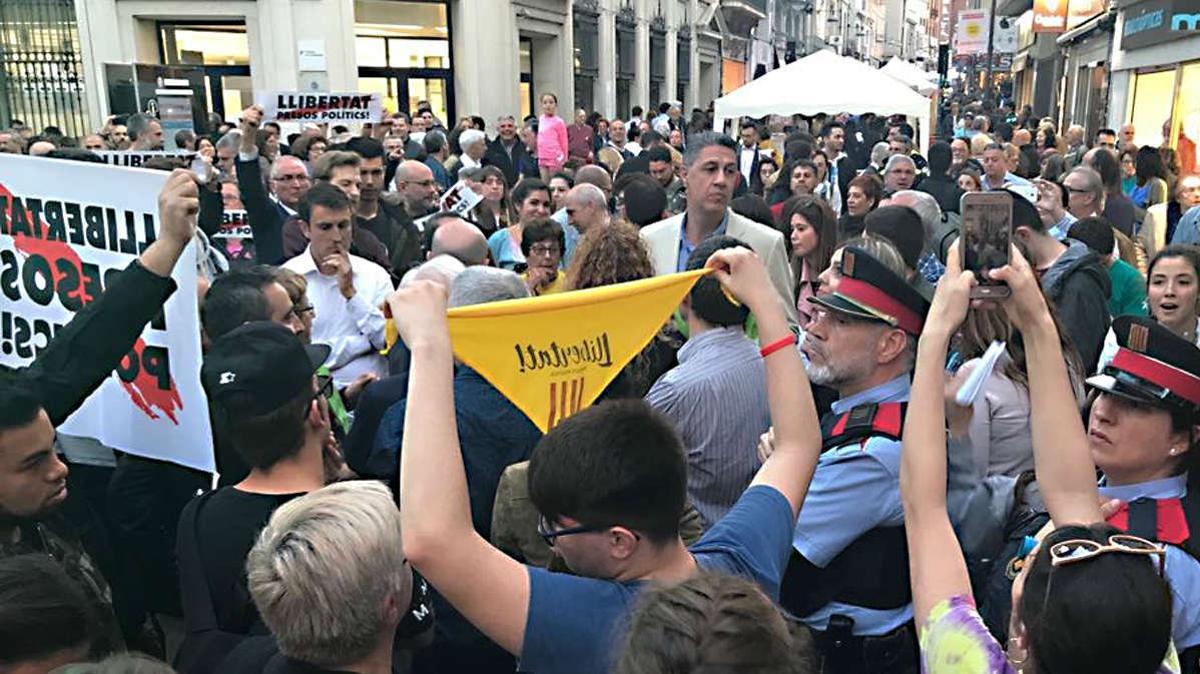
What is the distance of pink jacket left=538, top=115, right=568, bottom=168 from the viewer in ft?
45.3

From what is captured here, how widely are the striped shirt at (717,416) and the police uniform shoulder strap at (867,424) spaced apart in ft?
1.46

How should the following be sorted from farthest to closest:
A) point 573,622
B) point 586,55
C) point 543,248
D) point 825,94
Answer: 1. point 586,55
2. point 825,94
3. point 543,248
4. point 573,622

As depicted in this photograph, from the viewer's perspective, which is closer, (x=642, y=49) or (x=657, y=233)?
(x=657, y=233)

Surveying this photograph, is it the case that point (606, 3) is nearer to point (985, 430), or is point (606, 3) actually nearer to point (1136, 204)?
point (1136, 204)

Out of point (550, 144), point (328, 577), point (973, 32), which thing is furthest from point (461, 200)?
point (973, 32)

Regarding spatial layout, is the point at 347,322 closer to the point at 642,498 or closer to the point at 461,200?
the point at 461,200

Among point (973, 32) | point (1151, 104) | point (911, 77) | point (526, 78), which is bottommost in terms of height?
point (1151, 104)

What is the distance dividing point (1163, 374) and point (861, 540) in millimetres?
870

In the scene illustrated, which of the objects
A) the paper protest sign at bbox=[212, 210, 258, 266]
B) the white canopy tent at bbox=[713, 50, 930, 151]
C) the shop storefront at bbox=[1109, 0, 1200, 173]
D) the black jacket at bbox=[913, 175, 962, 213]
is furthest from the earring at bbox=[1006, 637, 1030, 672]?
the shop storefront at bbox=[1109, 0, 1200, 173]

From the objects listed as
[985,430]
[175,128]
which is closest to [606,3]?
[175,128]

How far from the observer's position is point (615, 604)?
1818mm

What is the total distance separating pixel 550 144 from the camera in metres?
13.9

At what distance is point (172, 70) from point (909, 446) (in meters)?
13.0

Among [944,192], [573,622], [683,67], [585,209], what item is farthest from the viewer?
[683,67]
